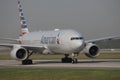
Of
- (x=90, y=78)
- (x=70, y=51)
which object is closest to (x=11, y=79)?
(x=90, y=78)

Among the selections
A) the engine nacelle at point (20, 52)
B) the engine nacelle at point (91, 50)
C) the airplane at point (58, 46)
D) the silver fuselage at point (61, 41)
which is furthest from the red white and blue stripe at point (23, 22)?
the engine nacelle at point (91, 50)

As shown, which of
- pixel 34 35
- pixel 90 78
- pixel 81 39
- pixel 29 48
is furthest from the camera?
pixel 34 35

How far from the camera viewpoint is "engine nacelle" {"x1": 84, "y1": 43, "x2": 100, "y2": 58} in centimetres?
4234

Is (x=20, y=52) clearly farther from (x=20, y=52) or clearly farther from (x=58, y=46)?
(x=58, y=46)

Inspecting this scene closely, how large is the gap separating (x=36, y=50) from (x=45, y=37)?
2313 mm

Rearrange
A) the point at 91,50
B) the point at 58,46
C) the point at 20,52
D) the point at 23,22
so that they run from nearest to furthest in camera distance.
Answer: the point at 20,52 < the point at 58,46 < the point at 91,50 < the point at 23,22

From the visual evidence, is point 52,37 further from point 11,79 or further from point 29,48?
point 11,79

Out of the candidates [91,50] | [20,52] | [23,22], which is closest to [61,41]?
[91,50]

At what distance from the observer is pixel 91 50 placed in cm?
4288

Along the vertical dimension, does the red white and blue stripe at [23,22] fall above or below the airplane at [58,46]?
above

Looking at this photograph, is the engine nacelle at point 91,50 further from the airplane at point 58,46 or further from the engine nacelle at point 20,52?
the engine nacelle at point 20,52

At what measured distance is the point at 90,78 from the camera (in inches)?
857

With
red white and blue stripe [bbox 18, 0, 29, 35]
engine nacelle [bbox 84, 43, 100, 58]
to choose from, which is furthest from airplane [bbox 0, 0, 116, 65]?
red white and blue stripe [bbox 18, 0, 29, 35]

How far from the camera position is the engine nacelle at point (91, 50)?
139 ft
